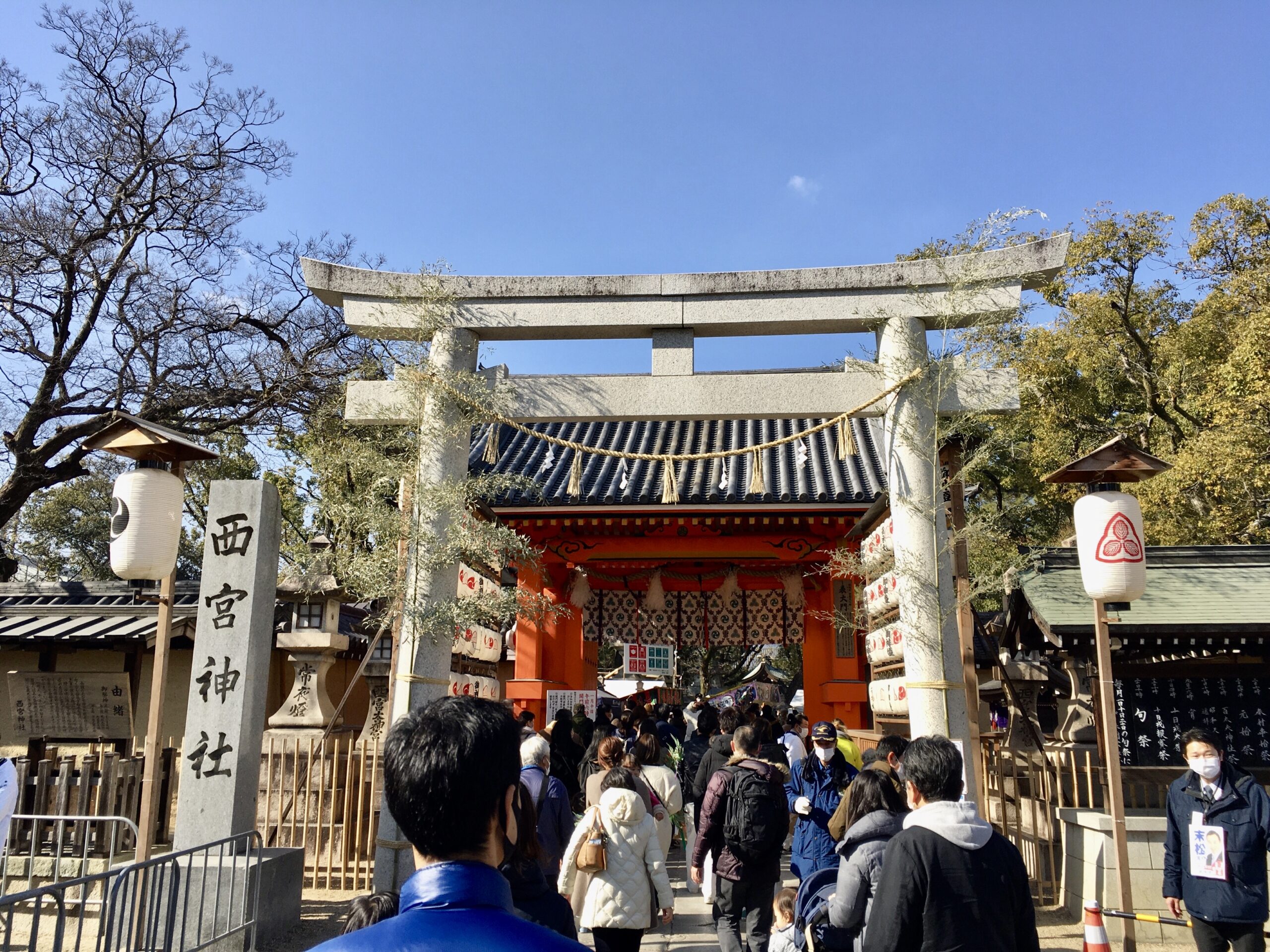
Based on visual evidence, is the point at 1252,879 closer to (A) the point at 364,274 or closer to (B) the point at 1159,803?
(B) the point at 1159,803

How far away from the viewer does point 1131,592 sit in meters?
6.34

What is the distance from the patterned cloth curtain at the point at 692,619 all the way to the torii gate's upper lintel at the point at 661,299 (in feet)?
25.4

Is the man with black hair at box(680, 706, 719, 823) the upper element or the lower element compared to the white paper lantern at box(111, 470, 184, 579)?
lower

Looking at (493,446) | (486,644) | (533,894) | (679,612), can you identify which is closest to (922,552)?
(493,446)

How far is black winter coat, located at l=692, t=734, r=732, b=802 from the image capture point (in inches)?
299

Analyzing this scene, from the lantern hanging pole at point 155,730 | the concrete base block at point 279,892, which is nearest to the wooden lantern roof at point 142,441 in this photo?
the lantern hanging pole at point 155,730

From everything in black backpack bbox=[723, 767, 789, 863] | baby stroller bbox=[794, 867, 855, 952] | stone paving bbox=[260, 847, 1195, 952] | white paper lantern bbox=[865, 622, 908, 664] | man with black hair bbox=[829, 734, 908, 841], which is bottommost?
stone paving bbox=[260, 847, 1195, 952]

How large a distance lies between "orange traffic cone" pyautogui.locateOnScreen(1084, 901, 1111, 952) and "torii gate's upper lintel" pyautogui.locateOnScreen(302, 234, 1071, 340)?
4.94m

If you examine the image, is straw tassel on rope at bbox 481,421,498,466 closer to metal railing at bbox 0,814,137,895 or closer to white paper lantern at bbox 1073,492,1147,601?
white paper lantern at bbox 1073,492,1147,601

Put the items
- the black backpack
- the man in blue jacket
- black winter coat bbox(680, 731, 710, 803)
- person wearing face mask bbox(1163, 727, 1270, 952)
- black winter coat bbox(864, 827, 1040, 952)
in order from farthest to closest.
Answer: black winter coat bbox(680, 731, 710, 803) < the black backpack < person wearing face mask bbox(1163, 727, 1270, 952) < black winter coat bbox(864, 827, 1040, 952) < the man in blue jacket

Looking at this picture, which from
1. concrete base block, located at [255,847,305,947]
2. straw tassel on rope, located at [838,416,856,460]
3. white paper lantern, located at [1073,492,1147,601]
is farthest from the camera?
straw tassel on rope, located at [838,416,856,460]

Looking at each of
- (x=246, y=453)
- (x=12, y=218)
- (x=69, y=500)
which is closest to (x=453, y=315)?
(x=12, y=218)

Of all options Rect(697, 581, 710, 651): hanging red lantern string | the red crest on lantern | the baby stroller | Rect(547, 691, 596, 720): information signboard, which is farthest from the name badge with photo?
Rect(697, 581, 710, 651): hanging red lantern string

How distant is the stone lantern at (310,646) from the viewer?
9961 mm
